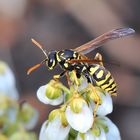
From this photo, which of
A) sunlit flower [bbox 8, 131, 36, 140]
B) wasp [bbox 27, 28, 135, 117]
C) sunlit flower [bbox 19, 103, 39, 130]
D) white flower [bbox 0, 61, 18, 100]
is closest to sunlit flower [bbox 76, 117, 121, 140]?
wasp [bbox 27, 28, 135, 117]

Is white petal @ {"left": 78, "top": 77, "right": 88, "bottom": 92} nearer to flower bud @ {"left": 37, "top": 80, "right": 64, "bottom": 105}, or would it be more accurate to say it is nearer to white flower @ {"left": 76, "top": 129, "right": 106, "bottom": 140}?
flower bud @ {"left": 37, "top": 80, "right": 64, "bottom": 105}

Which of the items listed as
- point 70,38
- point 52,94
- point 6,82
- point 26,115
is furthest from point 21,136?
point 70,38

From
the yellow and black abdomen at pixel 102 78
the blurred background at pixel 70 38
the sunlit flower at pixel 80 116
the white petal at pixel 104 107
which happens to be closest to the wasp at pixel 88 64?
the yellow and black abdomen at pixel 102 78

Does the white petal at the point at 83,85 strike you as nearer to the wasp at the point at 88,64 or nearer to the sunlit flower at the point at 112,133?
the wasp at the point at 88,64

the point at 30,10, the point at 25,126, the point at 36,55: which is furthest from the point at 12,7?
the point at 25,126

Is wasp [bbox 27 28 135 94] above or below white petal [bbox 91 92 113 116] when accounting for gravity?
above

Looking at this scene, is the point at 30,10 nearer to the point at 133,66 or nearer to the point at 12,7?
the point at 12,7

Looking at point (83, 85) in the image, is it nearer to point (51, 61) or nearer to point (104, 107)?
point (104, 107)
